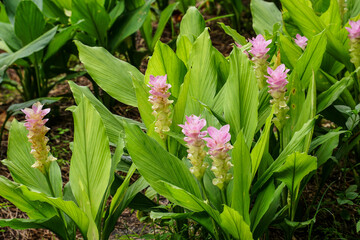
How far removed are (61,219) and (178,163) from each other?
1.35 feet

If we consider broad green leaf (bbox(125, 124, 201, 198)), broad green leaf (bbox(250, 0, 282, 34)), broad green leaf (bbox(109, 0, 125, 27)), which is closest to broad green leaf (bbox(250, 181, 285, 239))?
broad green leaf (bbox(125, 124, 201, 198))

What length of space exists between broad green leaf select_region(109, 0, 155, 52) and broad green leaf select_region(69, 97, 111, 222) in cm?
124

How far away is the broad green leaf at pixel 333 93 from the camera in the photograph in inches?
61.0

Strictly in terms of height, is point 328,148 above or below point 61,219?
above

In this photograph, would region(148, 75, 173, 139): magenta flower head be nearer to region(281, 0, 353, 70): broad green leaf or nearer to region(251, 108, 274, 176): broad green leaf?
region(251, 108, 274, 176): broad green leaf

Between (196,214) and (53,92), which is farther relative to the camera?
(53,92)

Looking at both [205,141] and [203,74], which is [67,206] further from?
[203,74]

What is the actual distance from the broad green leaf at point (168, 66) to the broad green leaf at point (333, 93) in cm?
48

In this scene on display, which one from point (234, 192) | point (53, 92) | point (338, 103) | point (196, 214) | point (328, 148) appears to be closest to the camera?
point (234, 192)

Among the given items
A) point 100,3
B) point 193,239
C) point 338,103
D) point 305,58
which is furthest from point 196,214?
point 100,3

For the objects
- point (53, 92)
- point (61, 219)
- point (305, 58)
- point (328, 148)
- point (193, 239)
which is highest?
point (305, 58)

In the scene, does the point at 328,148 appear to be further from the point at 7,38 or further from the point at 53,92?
the point at 53,92

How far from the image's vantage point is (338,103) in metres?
1.81

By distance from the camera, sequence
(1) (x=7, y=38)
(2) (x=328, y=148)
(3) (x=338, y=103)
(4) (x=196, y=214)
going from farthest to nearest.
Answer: (1) (x=7, y=38) < (3) (x=338, y=103) < (2) (x=328, y=148) < (4) (x=196, y=214)
